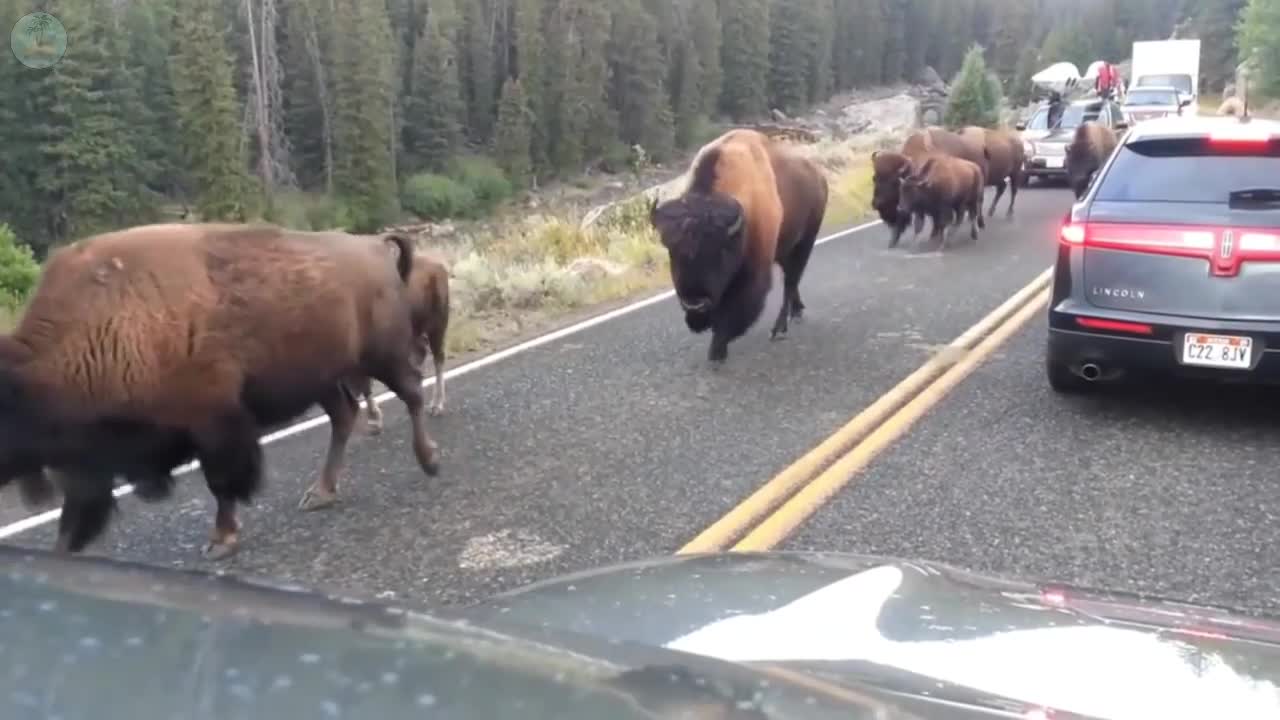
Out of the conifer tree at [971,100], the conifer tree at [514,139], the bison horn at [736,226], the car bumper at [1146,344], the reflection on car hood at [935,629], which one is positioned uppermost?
the reflection on car hood at [935,629]

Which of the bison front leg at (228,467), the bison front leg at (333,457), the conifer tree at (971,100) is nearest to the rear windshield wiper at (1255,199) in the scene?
the bison front leg at (333,457)

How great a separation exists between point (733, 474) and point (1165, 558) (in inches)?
82.7

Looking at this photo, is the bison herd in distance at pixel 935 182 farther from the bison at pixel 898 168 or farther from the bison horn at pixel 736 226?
the bison horn at pixel 736 226

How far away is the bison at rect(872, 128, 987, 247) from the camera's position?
1667 centimetres

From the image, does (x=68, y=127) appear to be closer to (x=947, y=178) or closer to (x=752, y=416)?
(x=947, y=178)

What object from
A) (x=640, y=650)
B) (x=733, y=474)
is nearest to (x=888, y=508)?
(x=733, y=474)

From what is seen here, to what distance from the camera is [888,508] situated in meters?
5.59

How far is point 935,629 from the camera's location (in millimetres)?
2496

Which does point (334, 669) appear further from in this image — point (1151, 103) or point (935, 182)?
point (1151, 103)

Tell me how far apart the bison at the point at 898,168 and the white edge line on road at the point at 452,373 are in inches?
209

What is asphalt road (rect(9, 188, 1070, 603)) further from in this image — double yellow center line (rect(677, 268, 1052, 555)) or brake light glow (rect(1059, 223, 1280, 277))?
brake light glow (rect(1059, 223, 1280, 277))

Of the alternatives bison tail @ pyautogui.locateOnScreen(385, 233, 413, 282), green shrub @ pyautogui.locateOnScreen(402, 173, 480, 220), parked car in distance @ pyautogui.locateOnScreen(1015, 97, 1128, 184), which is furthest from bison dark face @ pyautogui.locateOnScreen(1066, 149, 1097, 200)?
green shrub @ pyautogui.locateOnScreen(402, 173, 480, 220)

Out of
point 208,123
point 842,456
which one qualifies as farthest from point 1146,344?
point 208,123

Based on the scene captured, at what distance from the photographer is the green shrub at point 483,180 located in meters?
76.1
